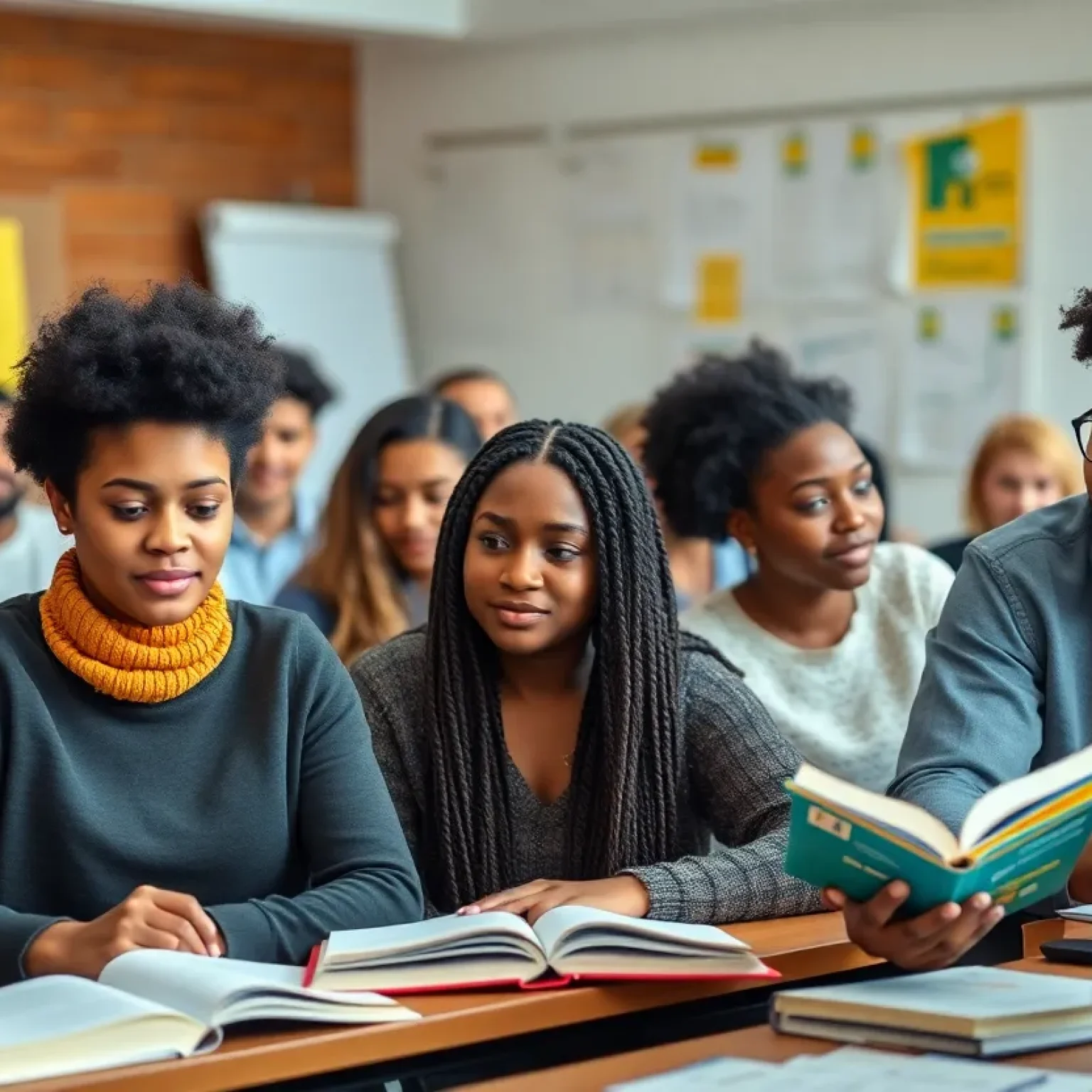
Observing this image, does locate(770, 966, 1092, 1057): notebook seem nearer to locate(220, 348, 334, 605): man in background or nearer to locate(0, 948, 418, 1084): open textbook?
locate(0, 948, 418, 1084): open textbook

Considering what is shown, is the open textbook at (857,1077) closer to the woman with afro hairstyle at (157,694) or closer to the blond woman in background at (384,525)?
the woman with afro hairstyle at (157,694)

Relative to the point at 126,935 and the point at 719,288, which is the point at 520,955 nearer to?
the point at 126,935

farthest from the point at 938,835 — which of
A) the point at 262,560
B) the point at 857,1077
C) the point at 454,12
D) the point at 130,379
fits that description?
the point at 454,12

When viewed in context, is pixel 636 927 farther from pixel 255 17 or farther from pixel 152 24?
pixel 152 24

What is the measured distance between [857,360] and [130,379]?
13.5ft

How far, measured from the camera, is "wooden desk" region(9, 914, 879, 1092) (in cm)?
161

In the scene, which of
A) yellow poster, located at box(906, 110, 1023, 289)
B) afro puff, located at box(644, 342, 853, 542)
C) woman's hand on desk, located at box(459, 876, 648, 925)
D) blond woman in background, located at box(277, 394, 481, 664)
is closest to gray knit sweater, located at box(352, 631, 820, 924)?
woman's hand on desk, located at box(459, 876, 648, 925)

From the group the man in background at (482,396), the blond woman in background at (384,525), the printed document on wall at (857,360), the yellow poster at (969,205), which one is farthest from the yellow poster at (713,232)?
the blond woman in background at (384,525)

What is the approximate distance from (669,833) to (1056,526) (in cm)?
59

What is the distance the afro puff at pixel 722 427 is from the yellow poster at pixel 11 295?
334 cm

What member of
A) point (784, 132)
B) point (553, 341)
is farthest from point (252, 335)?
point (553, 341)

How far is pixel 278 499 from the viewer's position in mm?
4910

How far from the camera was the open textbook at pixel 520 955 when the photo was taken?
186cm

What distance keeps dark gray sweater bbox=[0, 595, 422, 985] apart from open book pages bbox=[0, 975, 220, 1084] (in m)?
0.33
